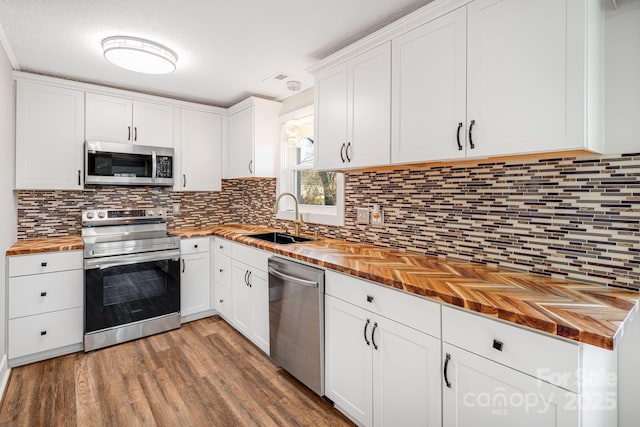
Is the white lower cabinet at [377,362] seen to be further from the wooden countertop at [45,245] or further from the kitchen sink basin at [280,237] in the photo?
the wooden countertop at [45,245]

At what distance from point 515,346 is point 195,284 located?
298 centimetres

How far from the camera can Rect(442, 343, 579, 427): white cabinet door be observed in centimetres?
105

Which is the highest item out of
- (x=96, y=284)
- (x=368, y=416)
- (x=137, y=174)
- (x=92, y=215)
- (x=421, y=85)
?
(x=421, y=85)

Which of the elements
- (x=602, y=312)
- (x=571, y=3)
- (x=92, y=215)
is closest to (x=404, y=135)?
(x=571, y=3)

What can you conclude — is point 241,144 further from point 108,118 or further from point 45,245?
point 45,245

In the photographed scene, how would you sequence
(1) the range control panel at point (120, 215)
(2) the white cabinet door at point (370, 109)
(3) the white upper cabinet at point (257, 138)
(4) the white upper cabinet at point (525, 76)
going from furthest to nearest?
(3) the white upper cabinet at point (257, 138) < (1) the range control panel at point (120, 215) < (2) the white cabinet door at point (370, 109) < (4) the white upper cabinet at point (525, 76)

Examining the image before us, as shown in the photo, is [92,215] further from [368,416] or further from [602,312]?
[602,312]

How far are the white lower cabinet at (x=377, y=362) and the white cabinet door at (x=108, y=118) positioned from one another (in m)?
2.65

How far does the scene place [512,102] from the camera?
4.55 ft

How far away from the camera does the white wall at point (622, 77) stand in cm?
132

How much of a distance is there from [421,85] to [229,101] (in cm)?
259

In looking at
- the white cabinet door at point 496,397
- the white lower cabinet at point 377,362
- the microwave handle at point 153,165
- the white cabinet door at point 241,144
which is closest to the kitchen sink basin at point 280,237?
the white cabinet door at point 241,144

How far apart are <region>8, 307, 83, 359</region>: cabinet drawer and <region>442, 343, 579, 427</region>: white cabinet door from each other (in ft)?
9.59

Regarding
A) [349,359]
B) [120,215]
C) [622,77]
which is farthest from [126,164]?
[622,77]
